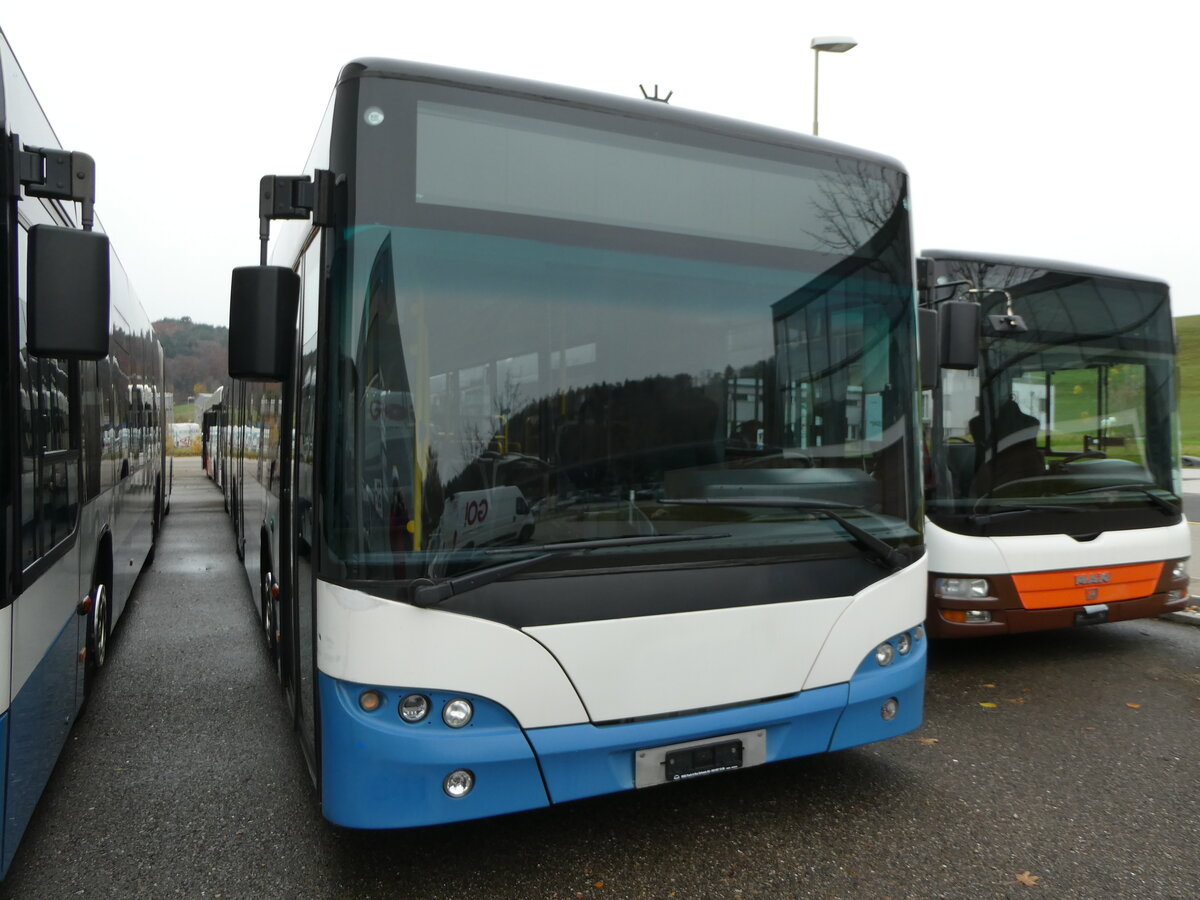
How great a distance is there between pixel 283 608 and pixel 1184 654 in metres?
6.25

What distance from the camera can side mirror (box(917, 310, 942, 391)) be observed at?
162 inches

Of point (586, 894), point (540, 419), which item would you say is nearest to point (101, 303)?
point (540, 419)

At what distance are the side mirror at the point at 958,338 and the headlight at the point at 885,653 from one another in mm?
1584

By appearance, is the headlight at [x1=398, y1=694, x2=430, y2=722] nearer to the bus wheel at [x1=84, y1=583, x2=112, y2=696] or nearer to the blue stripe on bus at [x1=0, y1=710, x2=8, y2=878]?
the blue stripe on bus at [x1=0, y1=710, x2=8, y2=878]

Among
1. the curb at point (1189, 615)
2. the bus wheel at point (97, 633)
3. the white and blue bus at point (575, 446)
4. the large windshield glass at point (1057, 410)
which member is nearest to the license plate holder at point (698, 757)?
the white and blue bus at point (575, 446)

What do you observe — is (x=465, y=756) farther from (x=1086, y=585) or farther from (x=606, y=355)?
(x=1086, y=585)

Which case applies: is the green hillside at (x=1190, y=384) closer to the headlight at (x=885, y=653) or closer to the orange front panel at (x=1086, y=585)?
the orange front panel at (x=1086, y=585)

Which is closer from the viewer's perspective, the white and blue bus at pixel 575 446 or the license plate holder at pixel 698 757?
the white and blue bus at pixel 575 446

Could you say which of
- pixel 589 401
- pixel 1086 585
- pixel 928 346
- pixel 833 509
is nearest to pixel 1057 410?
pixel 1086 585

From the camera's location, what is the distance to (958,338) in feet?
14.8

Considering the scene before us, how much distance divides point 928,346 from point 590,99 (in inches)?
79.4

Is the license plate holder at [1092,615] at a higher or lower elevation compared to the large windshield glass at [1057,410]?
lower

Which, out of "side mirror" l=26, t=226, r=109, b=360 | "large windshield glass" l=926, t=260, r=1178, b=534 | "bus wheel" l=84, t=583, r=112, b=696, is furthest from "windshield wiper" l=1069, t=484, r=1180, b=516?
"bus wheel" l=84, t=583, r=112, b=696

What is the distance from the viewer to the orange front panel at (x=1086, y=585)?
5.68 metres
